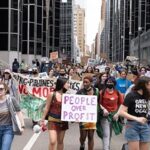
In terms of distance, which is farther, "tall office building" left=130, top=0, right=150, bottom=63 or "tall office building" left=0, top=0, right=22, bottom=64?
"tall office building" left=130, top=0, right=150, bottom=63

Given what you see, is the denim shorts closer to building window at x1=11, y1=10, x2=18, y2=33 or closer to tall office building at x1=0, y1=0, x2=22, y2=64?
tall office building at x1=0, y1=0, x2=22, y2=64

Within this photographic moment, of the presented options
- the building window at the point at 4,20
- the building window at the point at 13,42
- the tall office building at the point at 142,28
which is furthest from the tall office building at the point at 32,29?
the building window at the point at 4,20

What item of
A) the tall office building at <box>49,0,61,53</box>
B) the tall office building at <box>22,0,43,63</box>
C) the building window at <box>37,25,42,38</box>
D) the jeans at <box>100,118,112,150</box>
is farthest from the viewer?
the tall office building at <box>49,0,61,53</box>

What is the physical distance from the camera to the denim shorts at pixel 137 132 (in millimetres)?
7488

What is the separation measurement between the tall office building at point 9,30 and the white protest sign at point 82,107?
45.0 metres

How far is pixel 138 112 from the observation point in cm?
750

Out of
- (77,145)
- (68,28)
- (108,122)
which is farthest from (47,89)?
(68,28)

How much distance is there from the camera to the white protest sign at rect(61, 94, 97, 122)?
9225 millimetres

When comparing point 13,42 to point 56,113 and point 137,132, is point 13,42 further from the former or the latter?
point 137,132

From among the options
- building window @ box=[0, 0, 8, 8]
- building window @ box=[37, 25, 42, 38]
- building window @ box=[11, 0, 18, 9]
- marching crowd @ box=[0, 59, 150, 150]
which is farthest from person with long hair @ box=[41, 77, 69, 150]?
building window @ box=[37, 25, 42, 38]

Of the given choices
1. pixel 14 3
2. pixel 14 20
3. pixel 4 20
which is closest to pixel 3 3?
pixel 14 3

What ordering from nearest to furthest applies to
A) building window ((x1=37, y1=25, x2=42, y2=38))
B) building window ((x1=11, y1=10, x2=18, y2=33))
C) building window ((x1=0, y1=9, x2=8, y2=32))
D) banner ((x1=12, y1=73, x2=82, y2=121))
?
banner ((x1=12, y1=73, x2=82, y2=121)) → building window ((x1=0, y1=9, x2=8, y2=32)) → building window ((x1=11, y1=10, x2=18, y2=33)) → building window ((x1=37, y1=25, x2=42, y2=38))

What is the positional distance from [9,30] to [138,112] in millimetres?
48239

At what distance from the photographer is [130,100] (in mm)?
7492
